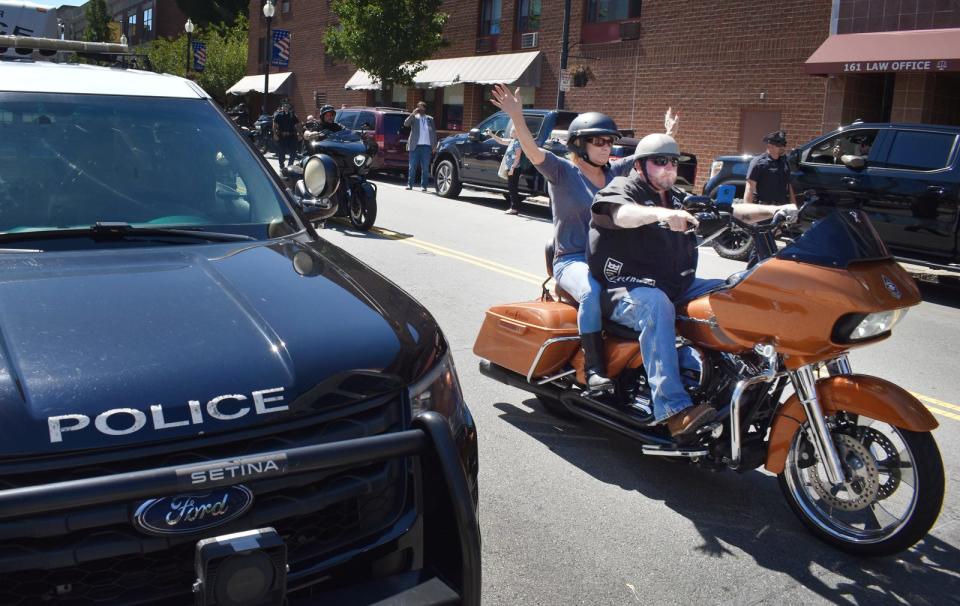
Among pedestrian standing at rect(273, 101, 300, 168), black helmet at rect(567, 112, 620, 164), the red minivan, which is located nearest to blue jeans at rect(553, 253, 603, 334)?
black helmet at rect(567, 112, 620, 164)

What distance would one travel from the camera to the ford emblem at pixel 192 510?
2.00m

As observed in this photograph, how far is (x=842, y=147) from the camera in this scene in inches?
472

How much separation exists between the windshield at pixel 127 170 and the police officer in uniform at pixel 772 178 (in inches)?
345

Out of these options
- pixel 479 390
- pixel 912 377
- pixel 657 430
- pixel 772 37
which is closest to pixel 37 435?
pixel 657 430

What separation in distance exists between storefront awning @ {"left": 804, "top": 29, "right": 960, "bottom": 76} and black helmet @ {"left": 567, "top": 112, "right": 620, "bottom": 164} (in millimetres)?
13521

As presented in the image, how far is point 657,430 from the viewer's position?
178 inches

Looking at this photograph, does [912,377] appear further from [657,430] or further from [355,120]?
[355,120]

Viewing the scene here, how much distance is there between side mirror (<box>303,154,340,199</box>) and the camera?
420 centimetres

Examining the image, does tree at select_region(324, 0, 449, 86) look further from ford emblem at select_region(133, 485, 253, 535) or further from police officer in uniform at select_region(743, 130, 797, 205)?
ford emblem at select_region(133, 485, 253, 535)

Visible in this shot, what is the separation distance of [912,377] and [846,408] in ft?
12.3


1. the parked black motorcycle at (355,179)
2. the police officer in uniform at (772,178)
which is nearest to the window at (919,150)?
the police officer in uniform at (772,178)

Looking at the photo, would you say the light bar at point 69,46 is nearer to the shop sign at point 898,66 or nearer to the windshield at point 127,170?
the windshield at point 127,170

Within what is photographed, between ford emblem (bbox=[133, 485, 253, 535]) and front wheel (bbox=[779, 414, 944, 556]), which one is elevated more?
ford emblem (bbox=[133, 485, 253, 535])

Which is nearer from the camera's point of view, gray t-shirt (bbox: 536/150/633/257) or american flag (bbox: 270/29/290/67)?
gray t-shirt (bbox: 536/150/633/257)
